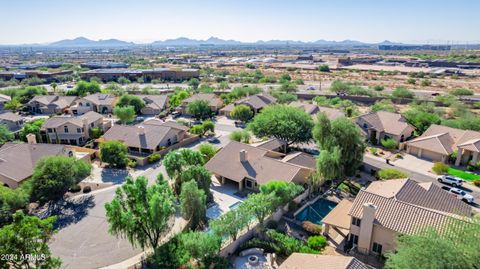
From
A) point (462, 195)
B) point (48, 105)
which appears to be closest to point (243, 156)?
point (462, 195)

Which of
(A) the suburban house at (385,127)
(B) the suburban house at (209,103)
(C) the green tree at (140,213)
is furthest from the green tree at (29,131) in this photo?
(A) the suburban house at (385,127)

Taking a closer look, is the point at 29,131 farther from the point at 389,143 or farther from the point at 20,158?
the point at 389,143

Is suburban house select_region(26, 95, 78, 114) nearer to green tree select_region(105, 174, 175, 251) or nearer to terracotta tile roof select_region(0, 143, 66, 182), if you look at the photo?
terracotta tile roof select_region(0, 143, 66, 182)

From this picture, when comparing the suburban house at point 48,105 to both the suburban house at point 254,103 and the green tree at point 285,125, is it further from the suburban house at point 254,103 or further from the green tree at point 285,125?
the green tree at point 285,125

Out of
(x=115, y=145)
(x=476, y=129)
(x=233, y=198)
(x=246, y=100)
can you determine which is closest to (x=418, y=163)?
(x=476, y=129)

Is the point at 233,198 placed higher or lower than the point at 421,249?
lower

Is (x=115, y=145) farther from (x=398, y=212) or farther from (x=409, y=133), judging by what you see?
(x=409, y=133)
